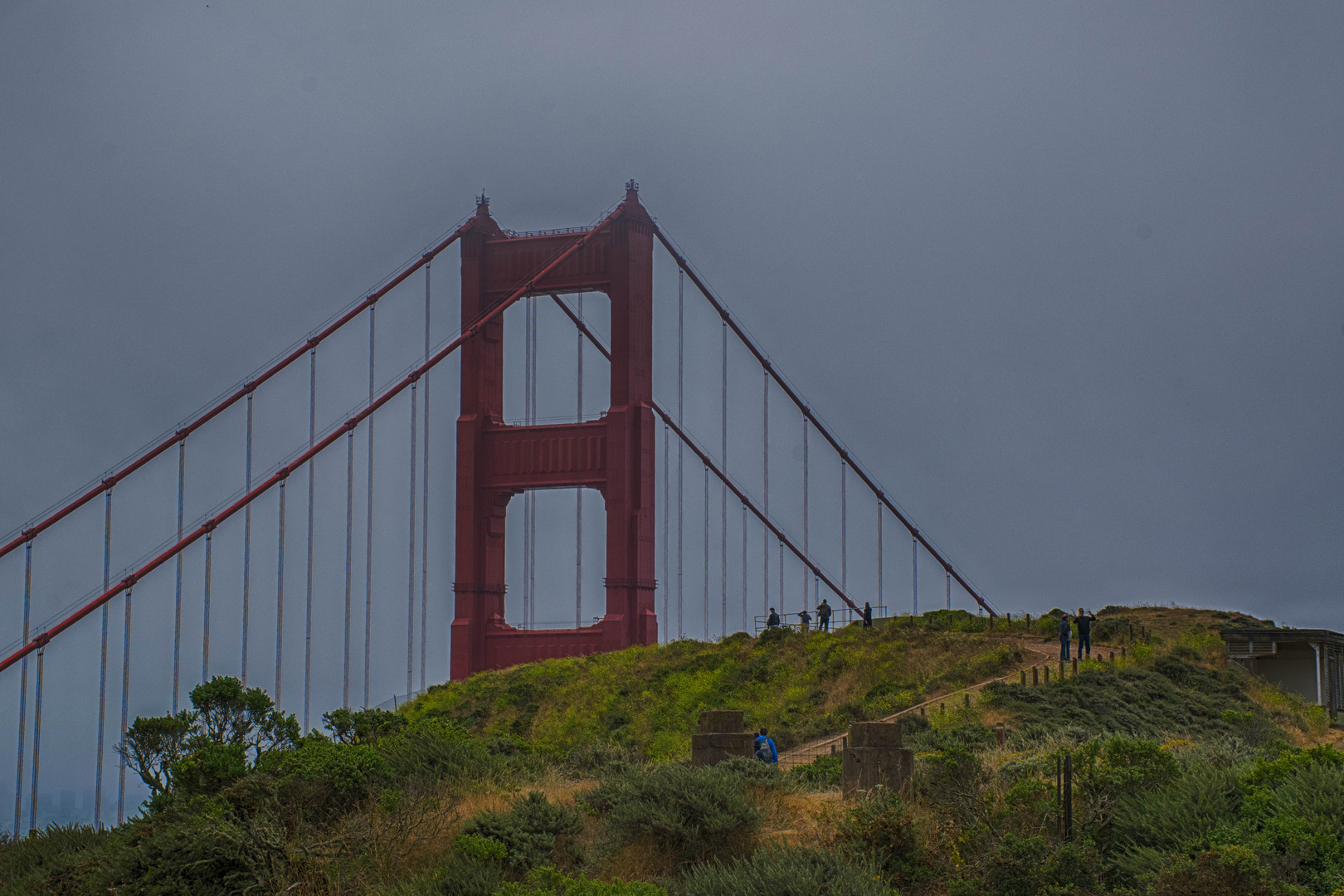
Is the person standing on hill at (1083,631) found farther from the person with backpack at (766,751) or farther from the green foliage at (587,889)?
the green foliage at (587,889)

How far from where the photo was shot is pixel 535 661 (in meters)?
43.9

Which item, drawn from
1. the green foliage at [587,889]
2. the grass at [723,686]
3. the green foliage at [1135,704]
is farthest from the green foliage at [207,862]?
the grass at [723,686]

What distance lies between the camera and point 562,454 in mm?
44938

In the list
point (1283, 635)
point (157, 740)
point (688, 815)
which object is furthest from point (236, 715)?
point (1283, 635)

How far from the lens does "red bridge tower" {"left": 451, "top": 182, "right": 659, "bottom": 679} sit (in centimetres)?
4331

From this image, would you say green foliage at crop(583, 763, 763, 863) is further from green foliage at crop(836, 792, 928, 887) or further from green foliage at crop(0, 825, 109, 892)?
green foliage at crop(0, 825, 109, 892)

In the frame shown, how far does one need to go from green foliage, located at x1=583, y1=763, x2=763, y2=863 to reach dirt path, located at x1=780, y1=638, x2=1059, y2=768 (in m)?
7.33

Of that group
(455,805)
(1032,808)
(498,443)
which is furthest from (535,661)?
(1032,808)

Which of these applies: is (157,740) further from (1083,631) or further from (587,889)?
(1083,631)

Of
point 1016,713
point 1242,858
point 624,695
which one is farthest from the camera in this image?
point 624,695

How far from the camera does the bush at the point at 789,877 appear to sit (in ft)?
39.6

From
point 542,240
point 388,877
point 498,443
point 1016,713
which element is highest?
point 542,240

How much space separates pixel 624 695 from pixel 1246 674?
1613 cm

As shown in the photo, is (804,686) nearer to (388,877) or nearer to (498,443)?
(498,443)
